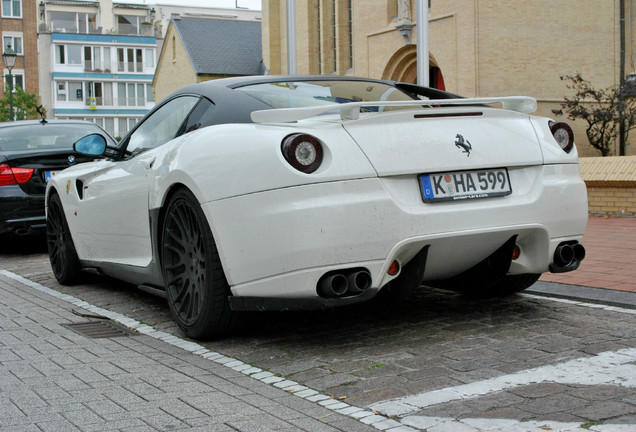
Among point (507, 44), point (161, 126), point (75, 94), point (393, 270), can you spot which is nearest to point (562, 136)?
point (393, 270)

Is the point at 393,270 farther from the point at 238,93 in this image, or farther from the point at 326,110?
the point at 238,93

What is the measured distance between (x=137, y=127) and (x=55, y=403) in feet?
9.58

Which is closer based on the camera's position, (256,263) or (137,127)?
(256,263)

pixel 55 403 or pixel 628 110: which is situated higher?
pixel 628 110

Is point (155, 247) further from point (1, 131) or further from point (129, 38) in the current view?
point (129, 38)

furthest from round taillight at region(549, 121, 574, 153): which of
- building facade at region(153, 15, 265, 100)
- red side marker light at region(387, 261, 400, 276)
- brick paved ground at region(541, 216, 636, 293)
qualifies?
building facade at region(153, 15, 265, 100)

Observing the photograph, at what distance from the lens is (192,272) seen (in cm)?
485

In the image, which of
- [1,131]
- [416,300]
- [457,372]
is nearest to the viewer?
[457,372]

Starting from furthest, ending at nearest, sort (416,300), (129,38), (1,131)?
(129,38)
(1,131)
(416,300)

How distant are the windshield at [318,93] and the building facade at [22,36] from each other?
8558 cm

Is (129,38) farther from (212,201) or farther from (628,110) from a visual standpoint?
(212,201)

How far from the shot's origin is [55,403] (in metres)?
3.71

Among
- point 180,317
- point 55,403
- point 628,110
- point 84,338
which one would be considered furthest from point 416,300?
point 628,110

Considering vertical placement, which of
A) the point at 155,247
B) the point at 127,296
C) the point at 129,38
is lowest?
the point at 127,296
